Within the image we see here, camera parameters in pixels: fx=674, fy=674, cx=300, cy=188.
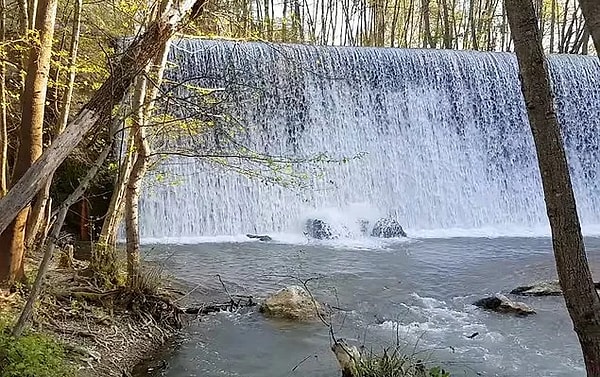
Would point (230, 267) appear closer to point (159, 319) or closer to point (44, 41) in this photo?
point (159, 319)

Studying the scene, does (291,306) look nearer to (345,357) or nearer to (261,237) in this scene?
(345,357)

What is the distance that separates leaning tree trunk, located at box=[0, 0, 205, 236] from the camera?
3174 mm

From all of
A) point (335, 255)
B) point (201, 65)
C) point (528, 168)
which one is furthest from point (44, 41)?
point (528, 168)

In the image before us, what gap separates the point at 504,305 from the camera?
20.1 feet

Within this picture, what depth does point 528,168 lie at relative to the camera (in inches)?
509

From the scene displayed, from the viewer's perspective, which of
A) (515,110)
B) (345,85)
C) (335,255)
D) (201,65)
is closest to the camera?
(335,255)

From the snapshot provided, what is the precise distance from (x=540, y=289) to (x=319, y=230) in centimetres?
411

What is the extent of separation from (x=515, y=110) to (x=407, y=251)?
17.7 ft

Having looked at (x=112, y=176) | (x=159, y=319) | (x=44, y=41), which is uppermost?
(x=44, y=41)

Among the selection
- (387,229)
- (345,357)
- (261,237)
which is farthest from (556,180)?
(387,229)

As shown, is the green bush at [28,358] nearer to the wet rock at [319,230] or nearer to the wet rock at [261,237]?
the wet rock at [261,237]

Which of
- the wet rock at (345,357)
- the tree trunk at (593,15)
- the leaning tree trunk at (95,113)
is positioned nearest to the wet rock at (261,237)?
the wet rock at (345,357)

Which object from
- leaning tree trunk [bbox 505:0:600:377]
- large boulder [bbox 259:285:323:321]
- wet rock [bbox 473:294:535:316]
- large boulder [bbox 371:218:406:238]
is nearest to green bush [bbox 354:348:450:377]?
leaning tree trunk [bbox 505:0:600:377]

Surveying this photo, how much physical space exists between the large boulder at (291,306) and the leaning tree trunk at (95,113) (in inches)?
98.6
